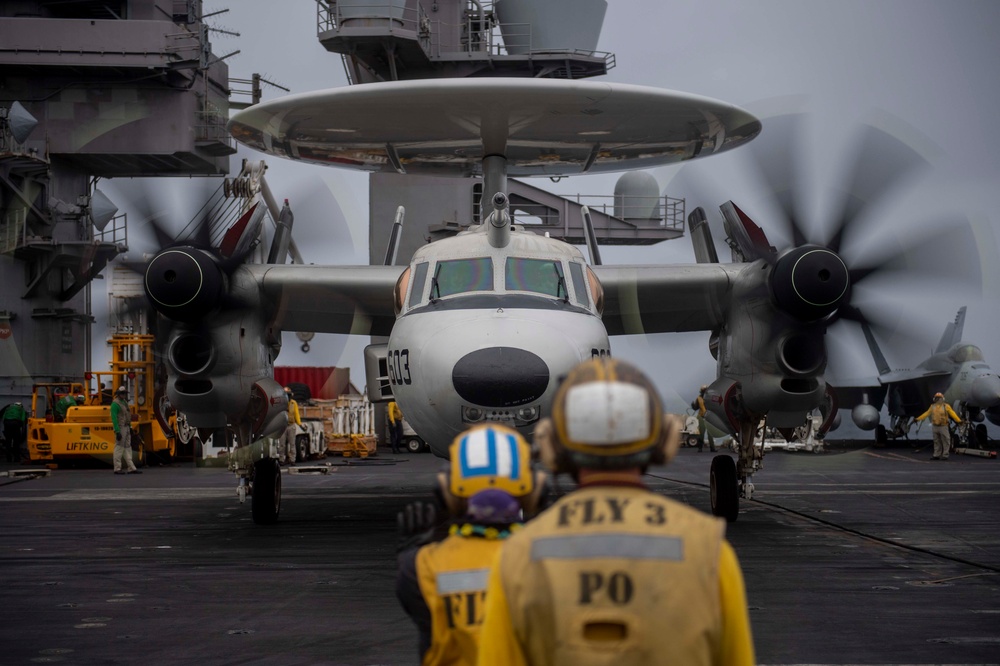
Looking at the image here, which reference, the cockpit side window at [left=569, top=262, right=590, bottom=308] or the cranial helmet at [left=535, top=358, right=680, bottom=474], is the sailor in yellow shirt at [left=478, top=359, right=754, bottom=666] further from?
the cockpit side window at [left=569, top=262, right=590, bottom=308]

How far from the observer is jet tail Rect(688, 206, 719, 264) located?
16.3 meters

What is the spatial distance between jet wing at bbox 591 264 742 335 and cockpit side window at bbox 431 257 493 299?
2973 mm

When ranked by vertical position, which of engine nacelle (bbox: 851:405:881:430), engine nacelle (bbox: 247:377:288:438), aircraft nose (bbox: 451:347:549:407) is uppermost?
aircraft nose (bbox: 451:347:549:407)

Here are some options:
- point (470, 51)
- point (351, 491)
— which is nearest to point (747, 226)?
point (351, 491)

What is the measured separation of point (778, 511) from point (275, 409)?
7.66 meters

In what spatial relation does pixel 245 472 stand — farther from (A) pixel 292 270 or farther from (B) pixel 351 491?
(B) pixel 351 491

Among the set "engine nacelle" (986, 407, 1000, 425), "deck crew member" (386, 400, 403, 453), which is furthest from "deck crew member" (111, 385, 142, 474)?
"engine nacelle" (986, 407, 1000, 425)

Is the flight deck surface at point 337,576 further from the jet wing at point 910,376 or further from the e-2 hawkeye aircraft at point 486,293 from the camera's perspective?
the jet wing at point 910,376

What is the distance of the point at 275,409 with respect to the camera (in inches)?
565

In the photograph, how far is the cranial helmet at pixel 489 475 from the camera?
3559 millimetres

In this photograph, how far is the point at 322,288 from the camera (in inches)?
563

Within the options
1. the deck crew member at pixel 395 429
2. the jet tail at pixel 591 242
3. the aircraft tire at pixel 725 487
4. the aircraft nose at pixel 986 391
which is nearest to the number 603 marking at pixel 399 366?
the jet tail at pixel 591 242

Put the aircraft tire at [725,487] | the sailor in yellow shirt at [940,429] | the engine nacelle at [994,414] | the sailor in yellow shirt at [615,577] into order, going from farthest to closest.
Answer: the engine nacelle at [994,414] < the sailor in yellow shirt at [940,429] < the aircraft tire at [725,487] < the sailor in yellow shirt at [615,577]

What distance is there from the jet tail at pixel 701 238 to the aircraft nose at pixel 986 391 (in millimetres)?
Answer: 24821
